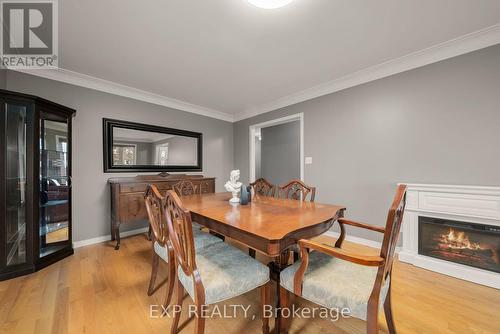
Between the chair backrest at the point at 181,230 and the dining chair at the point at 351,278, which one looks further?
the chair backrest at the point at 181,230

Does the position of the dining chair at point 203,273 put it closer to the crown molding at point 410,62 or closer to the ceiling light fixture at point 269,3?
the ceiling light fixture at point 269,3

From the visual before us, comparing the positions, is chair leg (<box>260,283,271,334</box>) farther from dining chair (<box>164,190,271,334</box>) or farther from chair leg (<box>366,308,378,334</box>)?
chair leg (<box>366,308,378,334</box>)

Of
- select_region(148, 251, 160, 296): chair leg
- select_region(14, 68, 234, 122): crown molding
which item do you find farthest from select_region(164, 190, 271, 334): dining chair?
select_region(14, 68, 234, 122): crown molding

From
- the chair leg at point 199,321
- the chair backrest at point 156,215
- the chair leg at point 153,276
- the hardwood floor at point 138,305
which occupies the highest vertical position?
the chair backrest at point 156,215

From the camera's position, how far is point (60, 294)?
5.52ft

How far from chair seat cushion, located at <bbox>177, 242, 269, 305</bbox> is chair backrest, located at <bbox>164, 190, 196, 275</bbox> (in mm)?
115

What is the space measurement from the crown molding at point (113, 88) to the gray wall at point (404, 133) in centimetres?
221

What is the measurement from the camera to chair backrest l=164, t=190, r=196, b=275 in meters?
1.04

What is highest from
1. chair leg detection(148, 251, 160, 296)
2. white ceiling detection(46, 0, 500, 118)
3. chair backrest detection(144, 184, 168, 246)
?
white ceiling detection(46, 0, 500, 118)

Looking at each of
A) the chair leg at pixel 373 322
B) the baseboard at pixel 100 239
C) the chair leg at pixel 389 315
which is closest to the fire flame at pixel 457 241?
the chair leg at pixel 389 315

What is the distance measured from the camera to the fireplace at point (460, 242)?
1.85 meters

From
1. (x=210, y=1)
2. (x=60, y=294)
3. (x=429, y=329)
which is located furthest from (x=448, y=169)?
Answer: (x=60, y=294)

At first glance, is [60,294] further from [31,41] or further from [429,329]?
[429,329]

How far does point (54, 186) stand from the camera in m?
2.38
